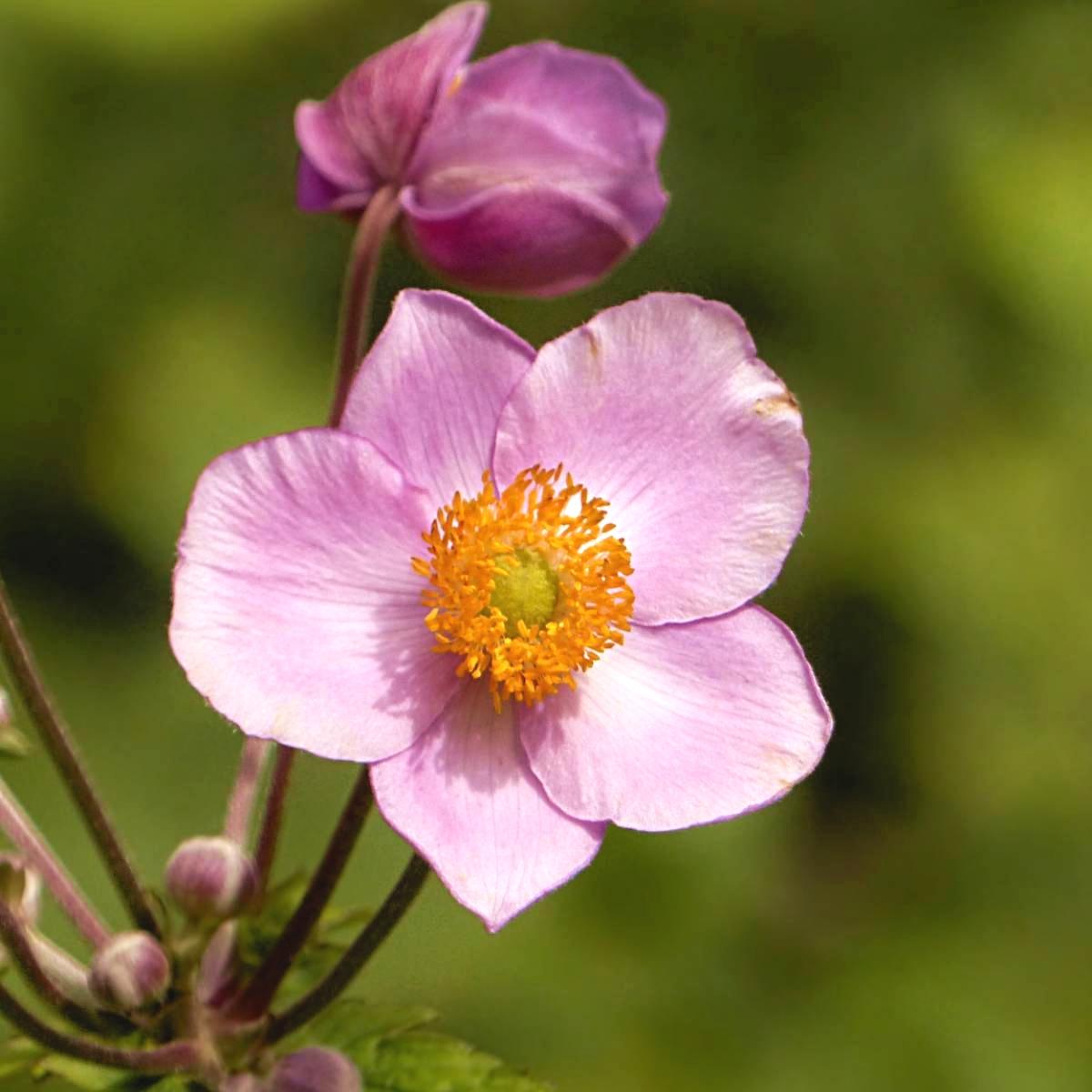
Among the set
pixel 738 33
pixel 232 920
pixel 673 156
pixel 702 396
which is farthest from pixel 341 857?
pixel 738 33

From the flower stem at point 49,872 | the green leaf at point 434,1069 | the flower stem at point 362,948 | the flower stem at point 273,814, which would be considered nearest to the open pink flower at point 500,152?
the flower stem at point 273,814

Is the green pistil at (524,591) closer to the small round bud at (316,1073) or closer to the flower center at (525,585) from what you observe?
the flower center at (525,585)

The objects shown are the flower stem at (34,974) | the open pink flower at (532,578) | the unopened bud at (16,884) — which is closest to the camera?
the flower stem at (34,974)

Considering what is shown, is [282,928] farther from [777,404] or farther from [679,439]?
[777,404]

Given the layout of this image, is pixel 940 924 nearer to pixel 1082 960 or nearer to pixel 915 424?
pixel 1082 960

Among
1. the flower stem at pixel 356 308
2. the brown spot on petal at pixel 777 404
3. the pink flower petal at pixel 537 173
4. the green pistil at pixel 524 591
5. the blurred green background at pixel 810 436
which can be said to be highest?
the pink flower petal at pixel 537 173

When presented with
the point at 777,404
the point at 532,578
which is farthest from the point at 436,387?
the point at 777,404
